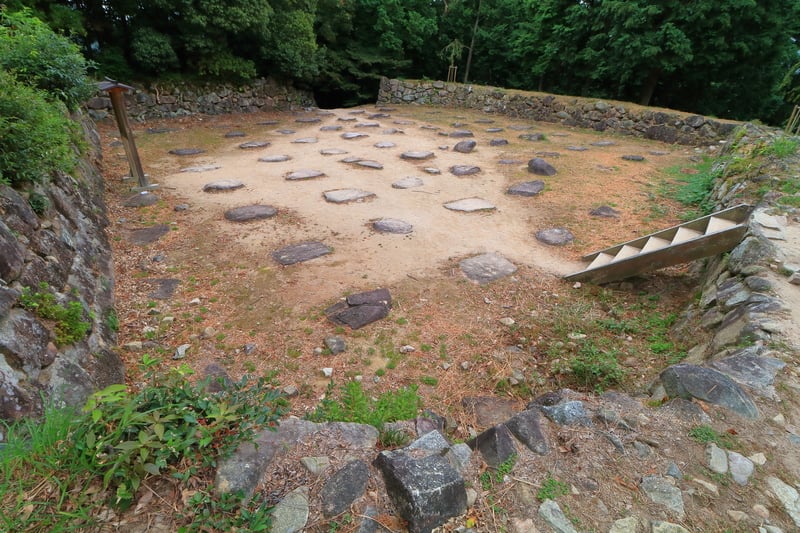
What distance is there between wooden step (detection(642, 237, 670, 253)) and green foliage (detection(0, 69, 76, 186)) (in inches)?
177

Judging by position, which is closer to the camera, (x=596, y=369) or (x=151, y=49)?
(x=596, y=369)

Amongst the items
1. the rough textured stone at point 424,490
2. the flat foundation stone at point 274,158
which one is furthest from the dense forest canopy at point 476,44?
the rough textured stone at point 424,490

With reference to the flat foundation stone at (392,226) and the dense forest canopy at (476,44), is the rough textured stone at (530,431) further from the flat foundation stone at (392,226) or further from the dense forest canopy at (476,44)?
the dense forest canopy at (476,44)

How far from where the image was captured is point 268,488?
4.34 feet

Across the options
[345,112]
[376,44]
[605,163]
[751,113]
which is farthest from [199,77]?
[751,113]

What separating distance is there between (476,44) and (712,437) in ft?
60.6

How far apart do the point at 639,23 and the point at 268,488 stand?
14.1m

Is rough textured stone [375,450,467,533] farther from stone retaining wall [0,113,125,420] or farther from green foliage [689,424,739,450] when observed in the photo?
stone retaining wall [0,113,125,420]

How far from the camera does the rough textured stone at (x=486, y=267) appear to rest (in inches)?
139

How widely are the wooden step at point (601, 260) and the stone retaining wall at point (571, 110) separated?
7.15 m

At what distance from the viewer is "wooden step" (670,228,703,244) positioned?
3237 millimetres

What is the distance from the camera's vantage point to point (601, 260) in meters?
3.60

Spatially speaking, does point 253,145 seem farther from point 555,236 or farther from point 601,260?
point 601,260

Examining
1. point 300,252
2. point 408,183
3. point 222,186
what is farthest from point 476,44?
point 300,252
